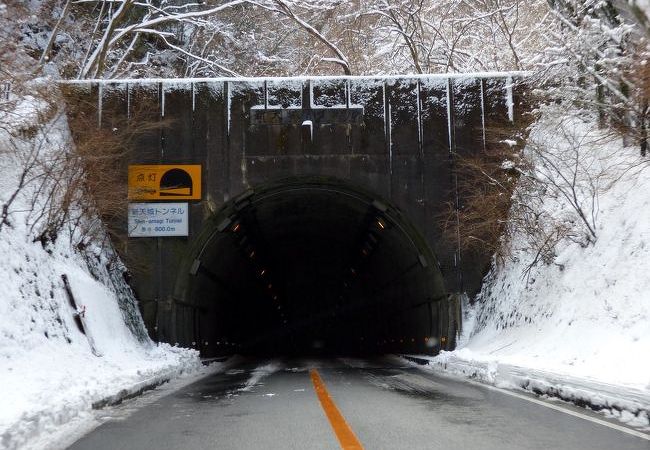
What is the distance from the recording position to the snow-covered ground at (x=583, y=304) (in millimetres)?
9562

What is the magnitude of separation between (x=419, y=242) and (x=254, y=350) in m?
Result: 26.7

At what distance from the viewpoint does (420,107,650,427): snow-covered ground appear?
9.56m

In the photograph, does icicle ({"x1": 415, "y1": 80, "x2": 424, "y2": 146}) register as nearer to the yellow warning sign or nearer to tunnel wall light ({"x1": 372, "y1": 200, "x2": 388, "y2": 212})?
tunnel wall light ({"x1": 372, "y1": 200, "x2": 388, "y2": 212})

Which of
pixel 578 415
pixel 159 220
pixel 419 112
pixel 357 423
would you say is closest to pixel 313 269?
pixel 159 220

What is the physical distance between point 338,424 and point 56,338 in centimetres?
779

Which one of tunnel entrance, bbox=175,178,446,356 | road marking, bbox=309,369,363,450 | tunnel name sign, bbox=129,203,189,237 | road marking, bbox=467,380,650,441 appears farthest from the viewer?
tunnel entrance, bbox=175,178,446,356

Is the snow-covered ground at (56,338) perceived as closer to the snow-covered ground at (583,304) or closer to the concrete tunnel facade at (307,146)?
the concrete tunnel facade at (307,146)

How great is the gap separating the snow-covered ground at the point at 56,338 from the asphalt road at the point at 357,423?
60cm

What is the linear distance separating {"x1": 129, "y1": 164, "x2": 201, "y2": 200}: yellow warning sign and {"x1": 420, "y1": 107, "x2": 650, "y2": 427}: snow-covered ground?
27.0ft

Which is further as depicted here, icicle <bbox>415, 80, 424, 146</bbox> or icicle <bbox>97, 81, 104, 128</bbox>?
icicle <bbox>415, 80, 424, 146</bbox>

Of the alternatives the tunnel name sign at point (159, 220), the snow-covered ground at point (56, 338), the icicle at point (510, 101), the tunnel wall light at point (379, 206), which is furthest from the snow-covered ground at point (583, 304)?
the tunnel name sign at point (159, 220)

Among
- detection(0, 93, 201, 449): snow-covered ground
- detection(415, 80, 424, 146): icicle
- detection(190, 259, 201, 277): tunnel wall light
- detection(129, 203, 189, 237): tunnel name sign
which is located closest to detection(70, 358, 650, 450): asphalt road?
detection(0, 93, 201, 449): snow-covered ground

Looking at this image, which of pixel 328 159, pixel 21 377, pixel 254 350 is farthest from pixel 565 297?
pixel 254 350

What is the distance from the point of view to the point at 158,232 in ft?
63.8
